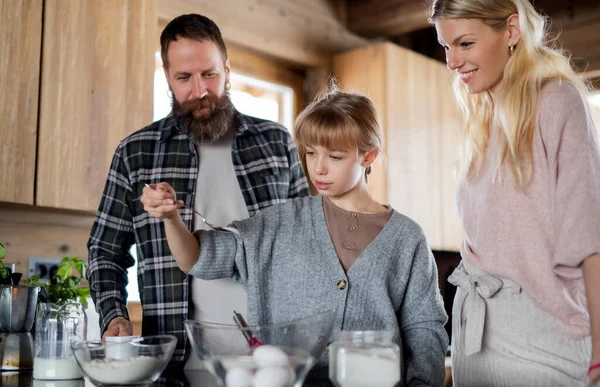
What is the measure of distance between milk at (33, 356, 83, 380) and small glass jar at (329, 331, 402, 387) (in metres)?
0.60

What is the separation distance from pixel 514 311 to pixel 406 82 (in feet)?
7.51

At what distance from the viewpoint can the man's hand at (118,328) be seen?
1.49 m

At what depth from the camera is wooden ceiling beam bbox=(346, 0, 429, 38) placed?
11.3 feet

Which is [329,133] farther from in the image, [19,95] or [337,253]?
[19,95]

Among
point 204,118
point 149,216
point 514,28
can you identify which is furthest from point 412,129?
point 514,28

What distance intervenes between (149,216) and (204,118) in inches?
10.5

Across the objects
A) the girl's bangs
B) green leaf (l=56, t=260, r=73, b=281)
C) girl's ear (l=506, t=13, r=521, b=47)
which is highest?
girl's ear (l=506, t=13, r=521, b=47)

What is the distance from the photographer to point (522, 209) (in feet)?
4.01

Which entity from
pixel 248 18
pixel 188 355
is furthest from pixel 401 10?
pixel 188 355

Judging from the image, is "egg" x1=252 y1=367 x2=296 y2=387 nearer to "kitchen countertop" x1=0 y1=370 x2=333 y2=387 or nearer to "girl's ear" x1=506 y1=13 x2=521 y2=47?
"kitchen countertop" x1=0 y1=370 x2=333 y2=387

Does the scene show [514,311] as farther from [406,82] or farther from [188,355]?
[406,82]

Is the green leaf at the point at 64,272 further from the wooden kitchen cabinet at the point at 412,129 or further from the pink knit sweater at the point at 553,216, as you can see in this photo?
the wooden kitchen cabinet at the point at 412,129

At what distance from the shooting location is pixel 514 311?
1.22 m

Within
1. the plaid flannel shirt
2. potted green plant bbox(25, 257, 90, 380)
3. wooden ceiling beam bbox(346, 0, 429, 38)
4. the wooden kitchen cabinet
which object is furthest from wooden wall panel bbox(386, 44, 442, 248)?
potted green plant bbox(25, 257, 90, 380)
